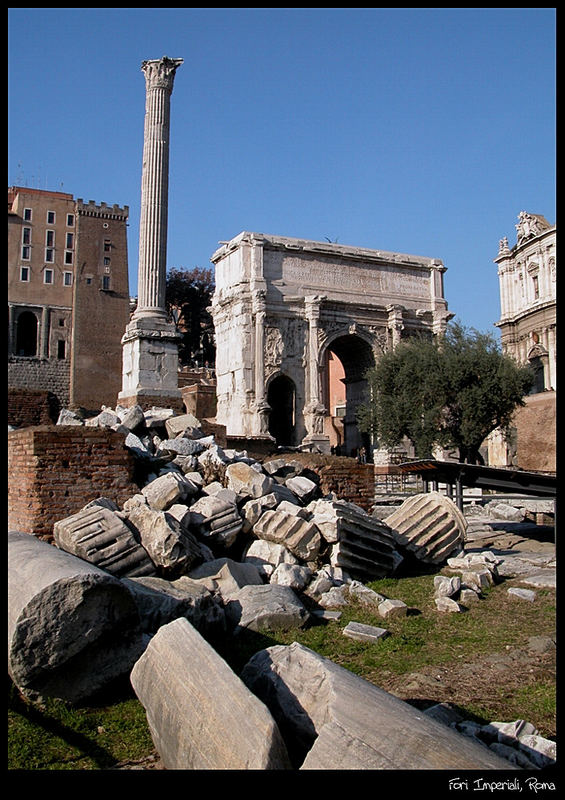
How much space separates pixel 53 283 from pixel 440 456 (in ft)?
109

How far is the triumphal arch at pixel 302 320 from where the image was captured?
26.1m

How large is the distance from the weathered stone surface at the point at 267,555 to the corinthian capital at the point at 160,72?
484 inches

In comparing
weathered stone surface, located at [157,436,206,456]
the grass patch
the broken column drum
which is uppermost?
the broken column drum

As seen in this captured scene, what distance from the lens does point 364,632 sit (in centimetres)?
498

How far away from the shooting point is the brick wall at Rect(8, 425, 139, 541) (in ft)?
22.0

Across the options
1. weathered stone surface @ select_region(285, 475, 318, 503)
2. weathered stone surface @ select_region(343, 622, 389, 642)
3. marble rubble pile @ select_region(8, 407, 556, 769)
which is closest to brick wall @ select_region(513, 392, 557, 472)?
marble rubble pile @ select_region(8, 407, 556, 769)

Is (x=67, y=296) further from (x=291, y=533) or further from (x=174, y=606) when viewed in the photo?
(x=174, y=606)

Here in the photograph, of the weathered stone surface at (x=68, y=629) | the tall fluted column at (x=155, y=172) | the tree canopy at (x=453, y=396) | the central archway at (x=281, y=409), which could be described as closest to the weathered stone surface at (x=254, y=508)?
the weathered stone surface at (x=68, y=629)

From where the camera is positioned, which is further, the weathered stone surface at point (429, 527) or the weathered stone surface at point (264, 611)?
the weathered stone surface at point (429, 527)

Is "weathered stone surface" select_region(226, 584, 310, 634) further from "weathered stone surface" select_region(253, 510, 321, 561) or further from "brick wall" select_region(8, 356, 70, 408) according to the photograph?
"brick wall" select_region(8, 356, 70, 408)

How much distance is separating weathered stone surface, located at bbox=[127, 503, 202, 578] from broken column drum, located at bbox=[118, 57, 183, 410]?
724 cm

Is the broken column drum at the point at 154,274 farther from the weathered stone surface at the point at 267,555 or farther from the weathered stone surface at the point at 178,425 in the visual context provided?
the weathered stone surface at the point at 267,555

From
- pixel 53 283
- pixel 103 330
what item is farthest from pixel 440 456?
pixel 53 283

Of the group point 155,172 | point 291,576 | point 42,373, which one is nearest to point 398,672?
point 291,576
